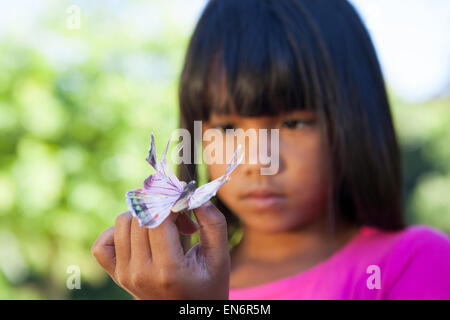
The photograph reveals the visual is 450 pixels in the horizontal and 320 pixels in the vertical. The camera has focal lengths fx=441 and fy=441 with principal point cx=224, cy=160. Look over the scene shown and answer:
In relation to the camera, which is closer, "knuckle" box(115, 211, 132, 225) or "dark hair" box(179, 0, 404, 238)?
"knuckle" box(115, 211, 132, 225)

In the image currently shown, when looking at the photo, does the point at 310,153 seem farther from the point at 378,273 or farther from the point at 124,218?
the point at 124,218

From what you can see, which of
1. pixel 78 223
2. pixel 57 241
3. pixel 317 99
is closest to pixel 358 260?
pixel 317 99

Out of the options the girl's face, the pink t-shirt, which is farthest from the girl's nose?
the pink t-shirt

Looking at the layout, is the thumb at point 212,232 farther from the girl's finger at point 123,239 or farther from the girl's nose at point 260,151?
the girl's nose at point 260,151

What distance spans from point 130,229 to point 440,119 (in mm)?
3847

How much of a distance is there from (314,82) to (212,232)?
45 cm

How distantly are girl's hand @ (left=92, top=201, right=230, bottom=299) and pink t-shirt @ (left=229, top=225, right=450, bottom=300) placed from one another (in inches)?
13.3

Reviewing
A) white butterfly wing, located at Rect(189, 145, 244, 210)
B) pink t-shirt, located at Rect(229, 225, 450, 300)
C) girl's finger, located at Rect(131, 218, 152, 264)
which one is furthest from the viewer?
pink t-shirt, located at Rect(229, 225, 450, 300)

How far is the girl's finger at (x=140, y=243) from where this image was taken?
0.50 metres

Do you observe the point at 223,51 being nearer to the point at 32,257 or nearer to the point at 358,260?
the point at 358,260

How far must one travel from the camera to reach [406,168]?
4.01 meters

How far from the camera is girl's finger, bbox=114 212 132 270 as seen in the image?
52 centimetres

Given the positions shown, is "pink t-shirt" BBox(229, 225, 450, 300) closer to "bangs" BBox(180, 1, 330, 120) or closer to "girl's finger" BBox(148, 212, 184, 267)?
"bangs" BBox(180, 1, 330, 120)

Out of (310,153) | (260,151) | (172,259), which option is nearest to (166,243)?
(172,259)
